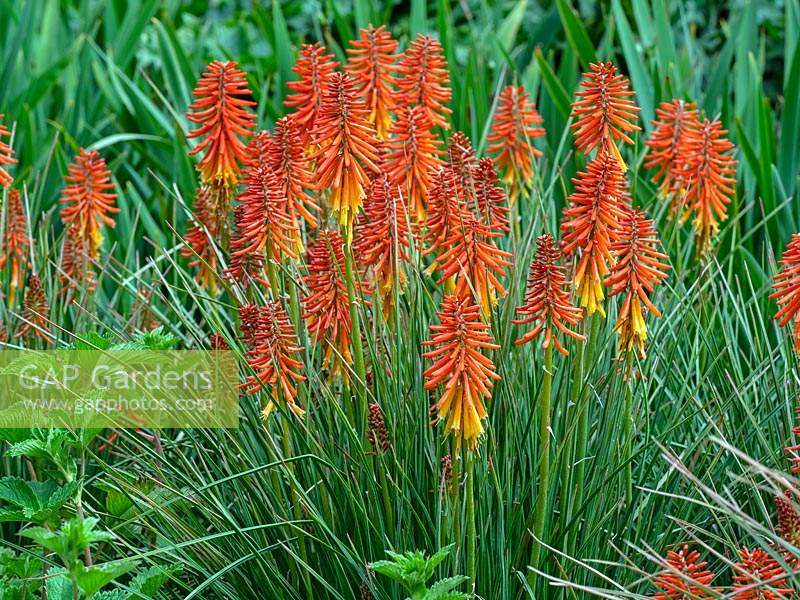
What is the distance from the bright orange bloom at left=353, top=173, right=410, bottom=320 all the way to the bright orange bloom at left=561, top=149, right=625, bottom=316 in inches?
16.8

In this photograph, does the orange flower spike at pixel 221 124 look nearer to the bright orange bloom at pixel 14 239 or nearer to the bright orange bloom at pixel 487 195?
the bright orange bloom at pixel 487 195

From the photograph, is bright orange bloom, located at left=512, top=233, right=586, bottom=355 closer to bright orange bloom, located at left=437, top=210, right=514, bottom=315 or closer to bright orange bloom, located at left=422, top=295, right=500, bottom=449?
bright orange bloom, located at left=422, top=295, right=500, bottom=449

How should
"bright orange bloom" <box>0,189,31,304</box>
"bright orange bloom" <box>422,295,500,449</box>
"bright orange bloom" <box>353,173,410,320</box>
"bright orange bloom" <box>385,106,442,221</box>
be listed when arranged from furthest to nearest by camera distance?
"bright orange bloom" <box>0,189,31,304</box>, "bright orange bloom" <box>385,106,442,221</box>, "bright orange bloom" <box>353,173,410,320</box>, "bright orange bloom" <box>422,295,500,449</box>

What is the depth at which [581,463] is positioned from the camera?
2.47 metres

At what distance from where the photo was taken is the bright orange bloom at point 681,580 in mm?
2012

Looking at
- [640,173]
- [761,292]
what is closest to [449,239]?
[761,292]

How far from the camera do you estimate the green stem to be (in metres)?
2.21

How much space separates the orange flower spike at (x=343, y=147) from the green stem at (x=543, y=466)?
21.9 inches

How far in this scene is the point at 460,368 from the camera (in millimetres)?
2115

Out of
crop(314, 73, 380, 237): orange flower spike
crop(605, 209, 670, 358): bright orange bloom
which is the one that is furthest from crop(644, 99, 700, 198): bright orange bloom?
crop(314, 73, 380, 237): orange flower spike

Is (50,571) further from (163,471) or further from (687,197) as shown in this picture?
(687,197)

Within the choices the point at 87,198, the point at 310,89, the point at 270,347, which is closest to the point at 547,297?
the point at 270,347

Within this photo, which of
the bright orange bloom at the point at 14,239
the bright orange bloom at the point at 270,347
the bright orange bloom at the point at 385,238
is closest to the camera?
the bright orange bloom at the point at 270,347

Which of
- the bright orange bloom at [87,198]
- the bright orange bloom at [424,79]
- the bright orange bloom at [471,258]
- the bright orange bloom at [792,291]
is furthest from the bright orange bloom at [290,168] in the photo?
the bright orange bloom at [792,291]
